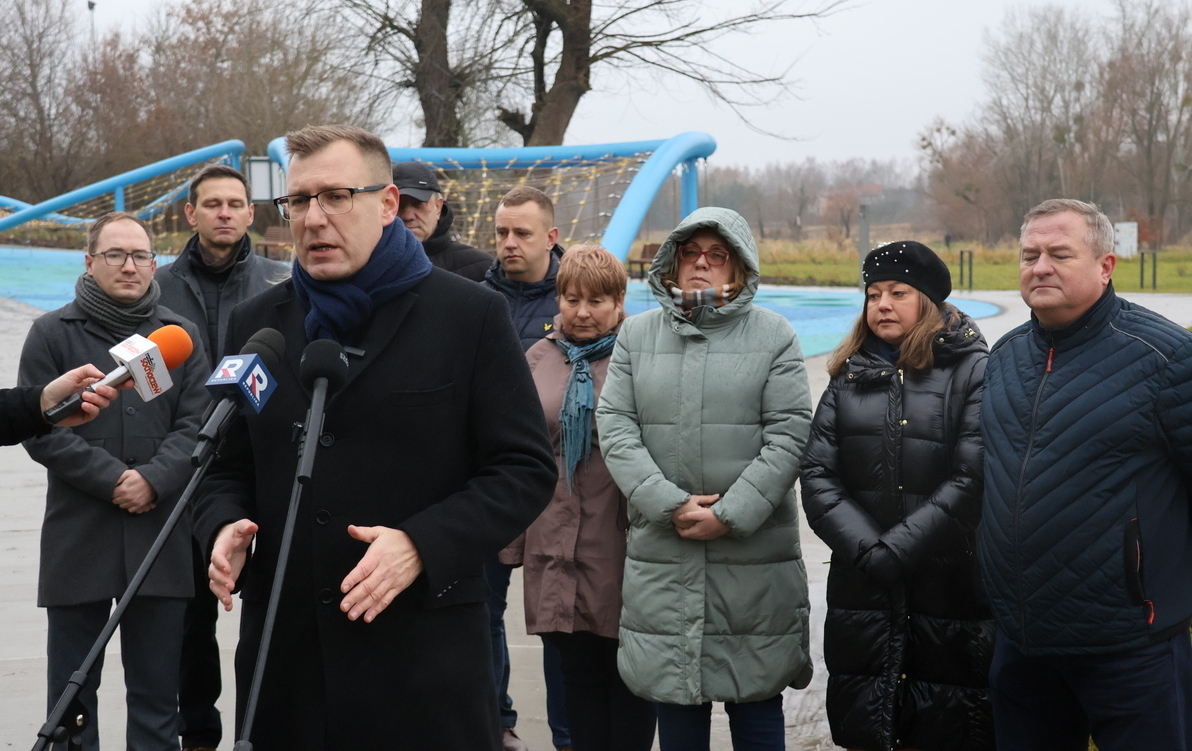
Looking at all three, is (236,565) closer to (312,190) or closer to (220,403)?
(220,403)

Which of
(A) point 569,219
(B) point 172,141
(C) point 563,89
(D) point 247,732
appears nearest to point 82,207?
(C) point 563,89

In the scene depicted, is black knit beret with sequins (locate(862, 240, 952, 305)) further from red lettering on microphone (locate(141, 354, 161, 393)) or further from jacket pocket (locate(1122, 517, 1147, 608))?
red lettering on microphone (locate(141, 354, 161, 393))

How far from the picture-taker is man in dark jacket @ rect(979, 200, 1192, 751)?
2.98 meters

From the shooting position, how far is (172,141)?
43844 mm

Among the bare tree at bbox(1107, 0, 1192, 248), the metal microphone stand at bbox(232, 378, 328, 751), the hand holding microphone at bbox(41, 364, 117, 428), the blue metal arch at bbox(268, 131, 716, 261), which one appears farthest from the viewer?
the bare tree at bbox(1107, 0, 1192, 248)

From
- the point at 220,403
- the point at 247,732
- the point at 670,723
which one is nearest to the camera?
the point at 247,732

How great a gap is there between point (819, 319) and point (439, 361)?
63.3 feet

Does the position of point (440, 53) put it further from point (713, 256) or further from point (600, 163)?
point (713, 256)

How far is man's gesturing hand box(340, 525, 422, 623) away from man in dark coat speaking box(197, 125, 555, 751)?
0.13 feet

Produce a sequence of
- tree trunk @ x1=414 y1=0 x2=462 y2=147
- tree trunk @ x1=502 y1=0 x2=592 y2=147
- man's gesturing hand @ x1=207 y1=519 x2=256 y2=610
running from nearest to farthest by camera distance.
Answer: man's gesturing hand @ x1=207 y1=519 x2=256 y2=610 → tree trunk @ x1=502 y1=0 x2=592 y2=147 → tree trunk @ x1=414 y1=0 x2=462 y2=147

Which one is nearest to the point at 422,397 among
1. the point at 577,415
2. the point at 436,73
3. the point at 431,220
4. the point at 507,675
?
the point at 577,415

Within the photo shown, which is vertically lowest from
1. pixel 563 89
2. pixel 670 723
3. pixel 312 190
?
pixel 670 723

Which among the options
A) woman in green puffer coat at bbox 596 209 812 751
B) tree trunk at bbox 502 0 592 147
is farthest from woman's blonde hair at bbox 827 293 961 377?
tree trunk at bbox 502 0 592 147

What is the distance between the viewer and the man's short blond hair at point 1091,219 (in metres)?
3.17
